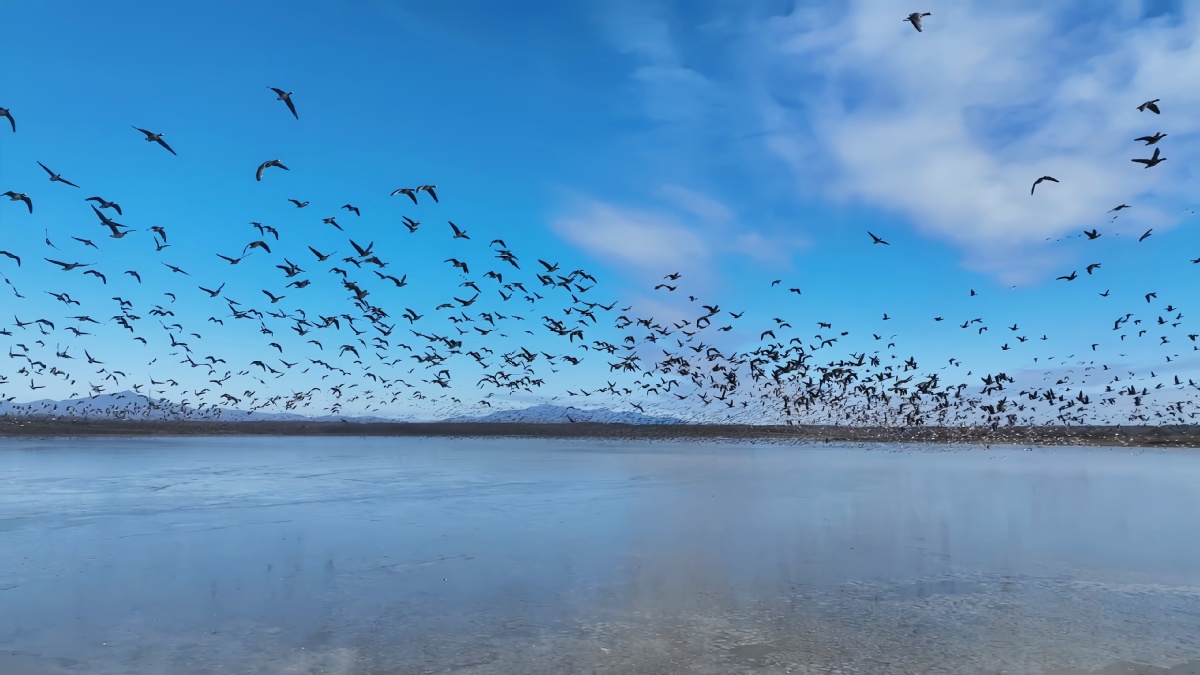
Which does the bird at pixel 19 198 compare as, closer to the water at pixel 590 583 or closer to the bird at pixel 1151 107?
the water at pixel 590 583

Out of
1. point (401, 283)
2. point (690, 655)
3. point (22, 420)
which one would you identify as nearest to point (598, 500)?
point (401, 283)

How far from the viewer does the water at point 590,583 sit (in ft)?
27.7

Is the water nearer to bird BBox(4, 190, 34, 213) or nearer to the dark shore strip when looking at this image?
bird BBox(4, 190, 34, 213)

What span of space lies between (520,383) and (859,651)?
34.4 meters

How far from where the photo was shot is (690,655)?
8.39 meters

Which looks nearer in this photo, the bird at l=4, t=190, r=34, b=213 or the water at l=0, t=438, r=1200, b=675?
the water at l=0, t=438, r=1200, b=675

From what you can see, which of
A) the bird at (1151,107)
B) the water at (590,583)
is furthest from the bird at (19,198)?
the bird at (1151,107)

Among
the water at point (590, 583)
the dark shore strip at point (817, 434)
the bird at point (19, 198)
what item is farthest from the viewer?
the dark shore strip at point (817, 434)

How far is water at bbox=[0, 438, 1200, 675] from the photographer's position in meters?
8.45

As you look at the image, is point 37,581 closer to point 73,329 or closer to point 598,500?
point 598,500

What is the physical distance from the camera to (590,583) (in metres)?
12.0

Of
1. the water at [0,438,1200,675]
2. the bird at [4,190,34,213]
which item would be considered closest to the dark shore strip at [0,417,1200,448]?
the water at [0,438,1200,675]

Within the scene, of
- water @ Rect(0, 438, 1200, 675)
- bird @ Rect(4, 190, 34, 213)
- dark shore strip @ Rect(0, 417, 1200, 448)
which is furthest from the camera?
dark shore strip @ Rect(0, 417, 1200, 448)

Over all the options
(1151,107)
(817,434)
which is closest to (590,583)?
(1151,107)
